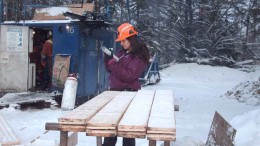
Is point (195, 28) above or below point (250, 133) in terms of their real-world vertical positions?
above

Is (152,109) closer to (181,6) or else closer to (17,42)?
(17,42)

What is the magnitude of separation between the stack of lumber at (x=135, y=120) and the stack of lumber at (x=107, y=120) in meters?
0.05

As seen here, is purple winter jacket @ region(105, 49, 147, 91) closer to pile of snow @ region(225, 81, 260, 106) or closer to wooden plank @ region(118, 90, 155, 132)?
wooden plank @ region(118, 90, 155, 132)

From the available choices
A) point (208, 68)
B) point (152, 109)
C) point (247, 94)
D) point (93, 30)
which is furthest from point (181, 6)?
point (152, 109)

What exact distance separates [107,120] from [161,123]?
0.43 m

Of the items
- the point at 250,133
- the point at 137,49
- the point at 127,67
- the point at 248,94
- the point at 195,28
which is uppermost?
the point at 195,28

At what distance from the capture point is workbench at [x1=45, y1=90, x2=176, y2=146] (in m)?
3.04

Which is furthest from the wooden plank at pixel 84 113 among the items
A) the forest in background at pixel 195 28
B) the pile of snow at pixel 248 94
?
the forest in background at pixel 195 28

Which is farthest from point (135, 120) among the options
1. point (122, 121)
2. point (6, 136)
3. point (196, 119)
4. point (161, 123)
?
point (196, 119)

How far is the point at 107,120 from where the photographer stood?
3.24 meters

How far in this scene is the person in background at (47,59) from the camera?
12074 mm

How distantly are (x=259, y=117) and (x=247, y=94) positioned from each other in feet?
21.4

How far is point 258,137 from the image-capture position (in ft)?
20.5

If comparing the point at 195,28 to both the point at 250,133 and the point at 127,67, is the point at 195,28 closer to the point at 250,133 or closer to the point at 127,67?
the point at 250,133
